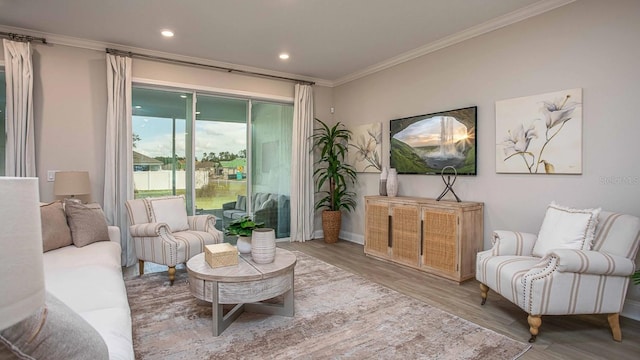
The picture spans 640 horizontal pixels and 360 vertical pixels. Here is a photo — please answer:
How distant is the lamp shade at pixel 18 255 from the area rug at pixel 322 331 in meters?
1.89

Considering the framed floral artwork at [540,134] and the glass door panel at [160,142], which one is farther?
the glass door panel at [160,142]

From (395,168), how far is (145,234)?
334 cm

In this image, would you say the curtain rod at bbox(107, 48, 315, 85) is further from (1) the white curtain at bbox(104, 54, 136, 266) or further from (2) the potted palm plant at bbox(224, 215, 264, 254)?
(2) the potted palm plant at bbox(224, 215, 264, 254)

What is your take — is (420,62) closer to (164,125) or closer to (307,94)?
(307,94)

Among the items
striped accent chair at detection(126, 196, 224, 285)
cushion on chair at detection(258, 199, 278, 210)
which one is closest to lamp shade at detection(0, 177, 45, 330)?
striped accent chair at detection(126, 196, 224, 285)

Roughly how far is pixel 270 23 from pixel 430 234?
3.00 meters

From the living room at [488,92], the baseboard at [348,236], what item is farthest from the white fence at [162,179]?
the baseboard at [348,236]

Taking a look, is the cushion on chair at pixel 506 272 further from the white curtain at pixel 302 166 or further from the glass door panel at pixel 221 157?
the glass door panel at pixel 221 157

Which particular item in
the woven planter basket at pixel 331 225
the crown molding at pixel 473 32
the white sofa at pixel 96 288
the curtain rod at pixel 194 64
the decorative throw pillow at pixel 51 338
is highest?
the crown molding at pixel 473 32

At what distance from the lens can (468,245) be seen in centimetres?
374

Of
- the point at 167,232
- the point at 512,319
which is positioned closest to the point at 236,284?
the point at 167,232

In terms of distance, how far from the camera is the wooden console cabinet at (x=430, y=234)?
146 inches

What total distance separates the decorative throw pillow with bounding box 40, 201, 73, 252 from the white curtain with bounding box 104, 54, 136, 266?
48.0 inches

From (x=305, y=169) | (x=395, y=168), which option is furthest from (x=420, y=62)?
(x=305, y=169)
